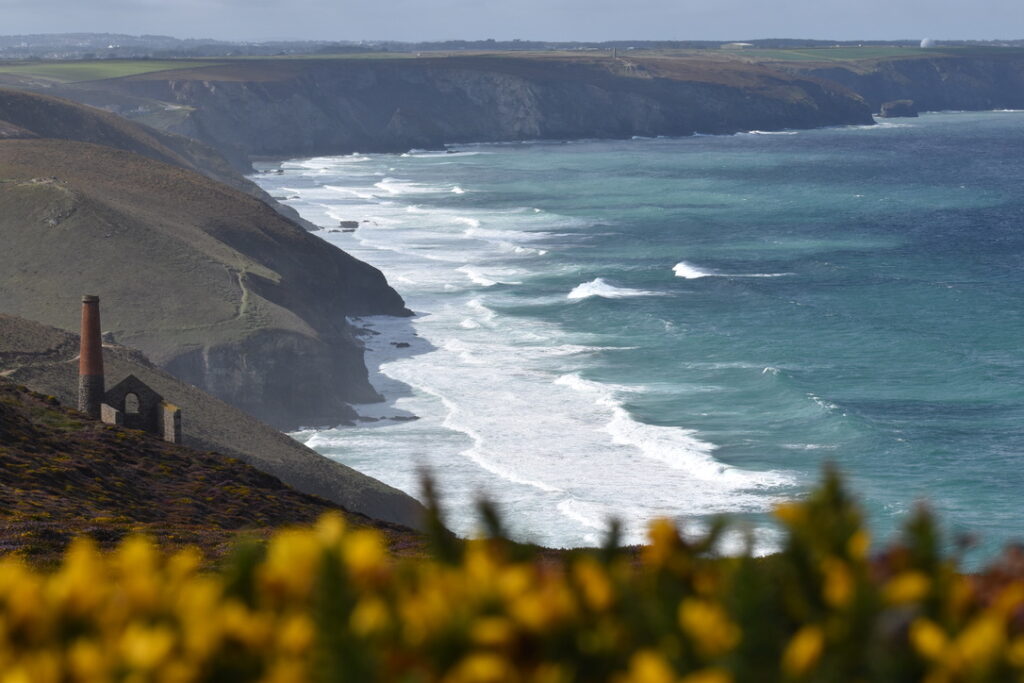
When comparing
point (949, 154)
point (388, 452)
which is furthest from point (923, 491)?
point (949, 154)

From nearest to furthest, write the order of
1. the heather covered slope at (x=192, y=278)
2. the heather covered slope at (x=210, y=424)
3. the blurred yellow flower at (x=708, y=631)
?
the blurred yellow flower at (x=708, y=631)
the heather covered slope at (x=210, y=424)
the heather covered slope at (x=192, y=278)

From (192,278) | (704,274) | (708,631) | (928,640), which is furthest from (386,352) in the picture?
(928,640)

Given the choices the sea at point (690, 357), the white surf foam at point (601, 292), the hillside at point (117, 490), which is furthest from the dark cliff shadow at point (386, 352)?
the hillside at point (117, 490)

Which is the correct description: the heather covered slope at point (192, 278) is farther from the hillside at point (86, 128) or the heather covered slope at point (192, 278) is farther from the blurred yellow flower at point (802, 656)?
the blurred yellow flower at point (802, 656)

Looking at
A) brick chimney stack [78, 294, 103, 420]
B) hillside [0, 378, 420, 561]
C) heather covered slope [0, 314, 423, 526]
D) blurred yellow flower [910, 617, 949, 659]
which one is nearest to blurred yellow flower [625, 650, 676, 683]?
blurred yellow flower [910, 617, 949, 659]

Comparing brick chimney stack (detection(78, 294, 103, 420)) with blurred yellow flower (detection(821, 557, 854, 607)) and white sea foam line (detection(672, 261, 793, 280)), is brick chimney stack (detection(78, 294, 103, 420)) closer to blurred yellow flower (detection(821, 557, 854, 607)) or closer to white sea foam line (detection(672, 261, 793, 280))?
blurred yellow flower (detection(821, 557, 854, 607))

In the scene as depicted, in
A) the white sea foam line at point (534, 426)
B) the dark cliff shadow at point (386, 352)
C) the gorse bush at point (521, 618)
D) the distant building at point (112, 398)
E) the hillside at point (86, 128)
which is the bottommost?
the dark cliff shadow at point (386, 352)

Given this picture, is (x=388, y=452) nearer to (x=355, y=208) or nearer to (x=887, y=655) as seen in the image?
(x=887, y=655)
